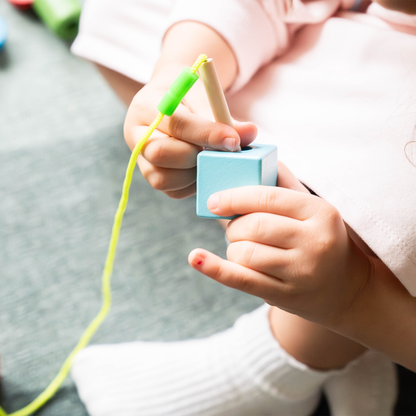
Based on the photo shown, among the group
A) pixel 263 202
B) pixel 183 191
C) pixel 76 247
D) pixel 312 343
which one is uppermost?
pixel 263 202

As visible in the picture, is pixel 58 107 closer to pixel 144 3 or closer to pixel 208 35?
pixel 144 3

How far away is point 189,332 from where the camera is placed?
2.35 feet

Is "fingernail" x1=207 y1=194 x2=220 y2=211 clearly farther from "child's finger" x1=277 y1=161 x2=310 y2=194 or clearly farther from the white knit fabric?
the white knit fabric

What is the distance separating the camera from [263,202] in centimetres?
38

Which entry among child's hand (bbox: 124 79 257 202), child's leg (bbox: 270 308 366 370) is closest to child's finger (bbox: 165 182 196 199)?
child's hand (bbox: 124 79 257 202)

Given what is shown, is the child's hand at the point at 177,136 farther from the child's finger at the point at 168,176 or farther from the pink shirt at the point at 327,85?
the pink shirt at the point at 327,85

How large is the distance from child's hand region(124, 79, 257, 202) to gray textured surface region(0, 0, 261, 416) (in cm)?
30

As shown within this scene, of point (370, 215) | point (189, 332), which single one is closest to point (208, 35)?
point (370, 215)

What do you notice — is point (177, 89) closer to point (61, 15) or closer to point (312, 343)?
point (312, 343)

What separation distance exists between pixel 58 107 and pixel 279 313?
72 centimetres

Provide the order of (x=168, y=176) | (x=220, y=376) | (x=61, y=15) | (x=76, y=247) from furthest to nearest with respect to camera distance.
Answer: (x=61, y=15)
(x=76, y=247)
(x=220, y=376)
(x=168, y=176)

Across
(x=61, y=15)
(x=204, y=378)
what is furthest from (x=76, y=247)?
(x=61, y=15)

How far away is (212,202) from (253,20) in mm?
307

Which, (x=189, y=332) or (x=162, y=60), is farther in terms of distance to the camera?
(x=189, y=332)
